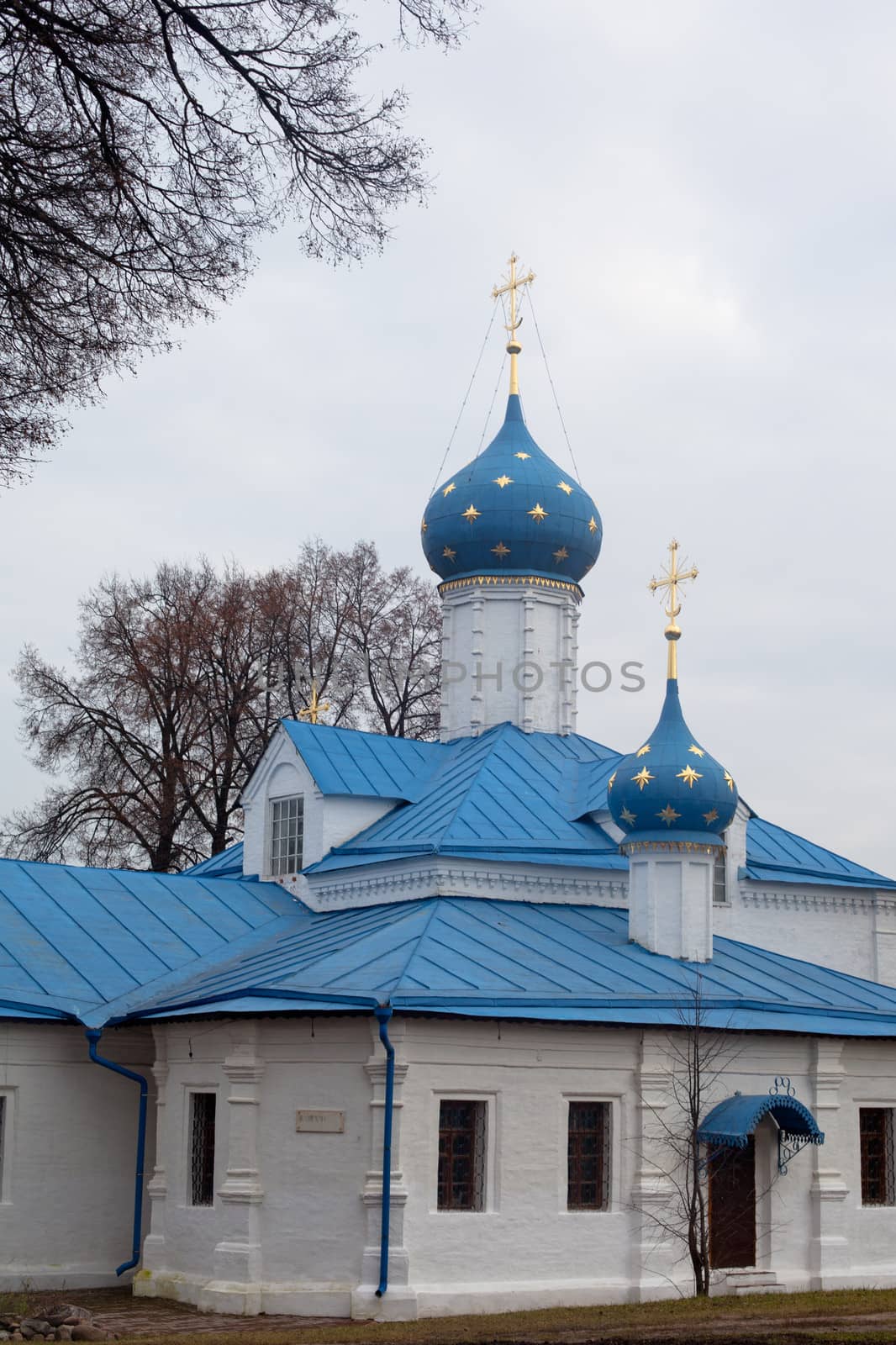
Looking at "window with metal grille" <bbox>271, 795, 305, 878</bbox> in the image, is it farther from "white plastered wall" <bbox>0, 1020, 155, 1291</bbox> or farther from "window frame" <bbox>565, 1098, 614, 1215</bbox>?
"window frame" <bbox>565, 1098, 614, 1215</bbox>

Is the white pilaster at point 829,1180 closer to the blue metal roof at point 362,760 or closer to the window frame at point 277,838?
the blue metal roof at point 362,760

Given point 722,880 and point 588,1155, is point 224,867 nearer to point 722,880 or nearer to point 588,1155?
point 722,880

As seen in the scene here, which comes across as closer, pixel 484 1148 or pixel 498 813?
pixel 484 1148

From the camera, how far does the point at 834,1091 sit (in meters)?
14.7

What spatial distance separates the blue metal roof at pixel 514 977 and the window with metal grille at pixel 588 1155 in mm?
822

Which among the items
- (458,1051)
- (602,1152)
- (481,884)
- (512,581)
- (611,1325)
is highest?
(512,581)

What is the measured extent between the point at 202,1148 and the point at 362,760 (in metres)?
5.47

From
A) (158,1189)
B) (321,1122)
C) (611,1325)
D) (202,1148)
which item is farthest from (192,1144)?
(611,1325)

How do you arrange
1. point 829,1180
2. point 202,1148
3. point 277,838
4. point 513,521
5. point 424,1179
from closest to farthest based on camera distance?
point 424,1179 < point 202,1148 < point 829,1180 < point 277,838 < point 513,521

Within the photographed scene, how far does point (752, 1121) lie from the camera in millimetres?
13562

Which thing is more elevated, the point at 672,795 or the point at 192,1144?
the point at 672,795

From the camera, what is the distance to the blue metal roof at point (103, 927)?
1502 centimetres

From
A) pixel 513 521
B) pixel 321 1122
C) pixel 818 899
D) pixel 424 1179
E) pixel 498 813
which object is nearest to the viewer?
pixel 424 1179

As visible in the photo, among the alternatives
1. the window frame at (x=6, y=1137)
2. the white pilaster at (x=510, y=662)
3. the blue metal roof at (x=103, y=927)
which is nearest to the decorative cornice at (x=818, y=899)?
the white pilaster at (x=510, y=662)
